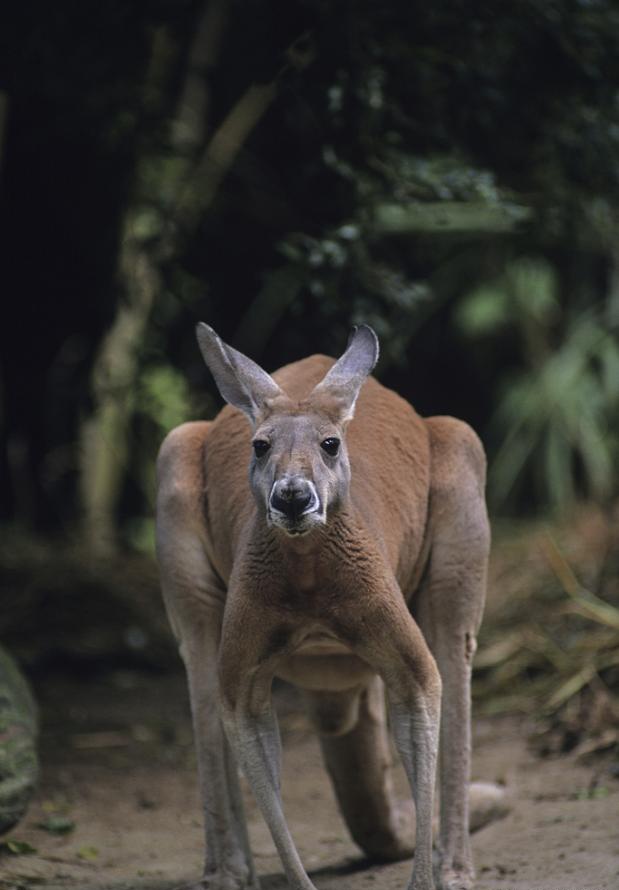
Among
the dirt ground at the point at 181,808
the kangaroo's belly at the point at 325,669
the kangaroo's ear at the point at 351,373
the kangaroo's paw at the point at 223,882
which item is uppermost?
the kangaroo's ear at the point at 351,373

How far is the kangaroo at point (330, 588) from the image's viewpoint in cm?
366

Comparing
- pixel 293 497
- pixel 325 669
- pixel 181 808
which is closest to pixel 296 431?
pixel 293 497

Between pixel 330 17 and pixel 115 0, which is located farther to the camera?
pixel 115 0

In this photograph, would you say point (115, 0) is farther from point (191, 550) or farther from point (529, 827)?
point (529, 827)

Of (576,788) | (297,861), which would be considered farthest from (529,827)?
(297,861)

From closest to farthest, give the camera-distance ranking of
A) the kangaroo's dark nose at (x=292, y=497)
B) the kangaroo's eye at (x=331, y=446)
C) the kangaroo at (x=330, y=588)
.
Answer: the kangaroo's dark nose at (x=292, y=497) → the kangaroo's eye at (x=331, y=446) → the kangaroo at (x=330, y=588)

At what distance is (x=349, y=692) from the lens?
4438mm

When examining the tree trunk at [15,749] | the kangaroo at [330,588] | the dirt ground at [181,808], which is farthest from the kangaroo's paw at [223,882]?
the tree trunk at [15,749]

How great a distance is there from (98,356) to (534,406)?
148 inches

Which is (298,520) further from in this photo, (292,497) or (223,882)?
(223,882)

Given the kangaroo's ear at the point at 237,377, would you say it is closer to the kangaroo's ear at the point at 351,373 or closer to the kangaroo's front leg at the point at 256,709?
the kangaroo's ear at the point at 351,373

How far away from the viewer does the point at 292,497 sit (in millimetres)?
3326

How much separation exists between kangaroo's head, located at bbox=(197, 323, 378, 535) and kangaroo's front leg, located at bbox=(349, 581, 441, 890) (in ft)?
1.07

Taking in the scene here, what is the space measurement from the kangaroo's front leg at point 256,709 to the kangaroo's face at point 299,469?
1.12 ft
